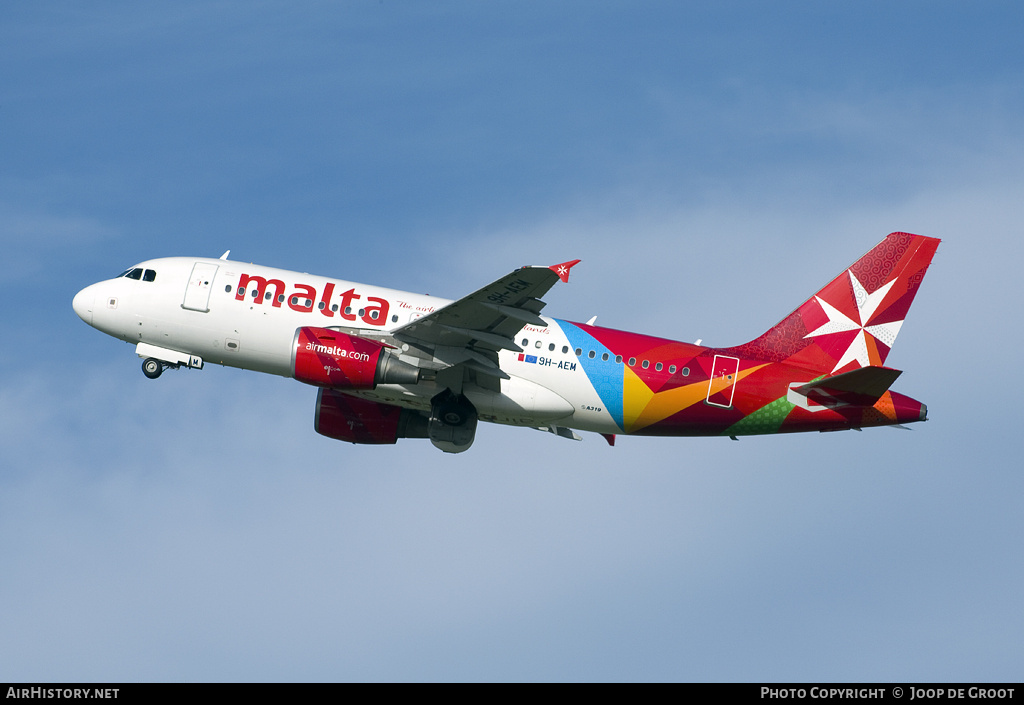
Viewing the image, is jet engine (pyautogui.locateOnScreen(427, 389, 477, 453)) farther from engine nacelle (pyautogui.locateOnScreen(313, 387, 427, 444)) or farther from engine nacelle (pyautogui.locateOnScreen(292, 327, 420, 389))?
engine nacelle (pyautogui.locateOnScreen(313, 387, 427, 444))

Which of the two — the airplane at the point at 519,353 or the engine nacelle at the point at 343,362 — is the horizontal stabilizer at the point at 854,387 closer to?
the airplane at the point at 519,353

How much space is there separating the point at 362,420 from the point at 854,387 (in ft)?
59.3

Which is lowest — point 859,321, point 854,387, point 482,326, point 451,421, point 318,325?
point 451,421

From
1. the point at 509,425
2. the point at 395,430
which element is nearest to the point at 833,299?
the point at 509,425

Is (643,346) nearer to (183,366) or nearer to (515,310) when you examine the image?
(515,310)

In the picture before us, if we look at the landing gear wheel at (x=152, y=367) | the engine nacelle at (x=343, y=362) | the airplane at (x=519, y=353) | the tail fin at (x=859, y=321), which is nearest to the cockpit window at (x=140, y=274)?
the airplane at (x=519, y=353)

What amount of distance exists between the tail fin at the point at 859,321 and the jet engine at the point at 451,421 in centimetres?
1015

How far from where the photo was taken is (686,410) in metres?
41.8

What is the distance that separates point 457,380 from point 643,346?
6.81 meters

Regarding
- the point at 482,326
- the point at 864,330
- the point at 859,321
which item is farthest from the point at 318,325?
the point at 864,330

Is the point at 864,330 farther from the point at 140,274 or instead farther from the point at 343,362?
the point at 140,274

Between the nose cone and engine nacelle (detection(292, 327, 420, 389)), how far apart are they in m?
9.45

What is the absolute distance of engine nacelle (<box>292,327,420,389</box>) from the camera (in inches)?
1549

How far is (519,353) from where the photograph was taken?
41.9 metres
